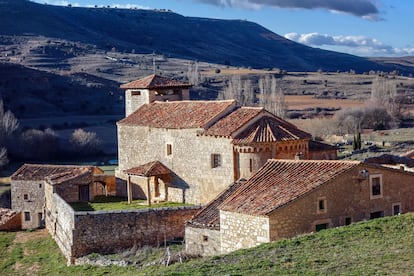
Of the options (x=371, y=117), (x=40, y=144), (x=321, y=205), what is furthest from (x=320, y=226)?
(x=371, y=117)

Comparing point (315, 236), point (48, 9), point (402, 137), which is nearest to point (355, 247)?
point (315, 236)

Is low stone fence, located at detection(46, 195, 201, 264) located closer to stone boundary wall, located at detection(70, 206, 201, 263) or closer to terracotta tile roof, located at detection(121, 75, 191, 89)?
stone boundary wall, located at detection(70, 206, 201, 263)

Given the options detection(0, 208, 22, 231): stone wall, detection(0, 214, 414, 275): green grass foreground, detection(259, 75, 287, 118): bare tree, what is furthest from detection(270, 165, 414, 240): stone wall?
detection(259, 75, 287, 118): bare tree

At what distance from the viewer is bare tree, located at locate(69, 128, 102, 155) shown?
55.3 m

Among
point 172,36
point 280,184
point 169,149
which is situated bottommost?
point 280,184

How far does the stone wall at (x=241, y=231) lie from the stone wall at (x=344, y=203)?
0.90ft

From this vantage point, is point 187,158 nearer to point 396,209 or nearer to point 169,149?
point 169,149

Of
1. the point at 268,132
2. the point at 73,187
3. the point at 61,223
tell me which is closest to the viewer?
the point at 268,132

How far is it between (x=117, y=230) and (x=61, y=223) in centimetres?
339

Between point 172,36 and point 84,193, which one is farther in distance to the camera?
point 172,36

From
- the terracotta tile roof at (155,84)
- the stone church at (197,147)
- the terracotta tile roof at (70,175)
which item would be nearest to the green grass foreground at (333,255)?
the stone church at (197,147)

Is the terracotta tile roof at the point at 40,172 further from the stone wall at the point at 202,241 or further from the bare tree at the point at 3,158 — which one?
the bare tree at the point at 3,158

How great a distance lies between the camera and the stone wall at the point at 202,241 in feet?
65.2

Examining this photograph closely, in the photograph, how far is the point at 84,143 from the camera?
5534 cm
